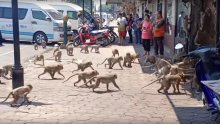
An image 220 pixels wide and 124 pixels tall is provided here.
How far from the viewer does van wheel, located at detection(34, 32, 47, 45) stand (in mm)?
23469

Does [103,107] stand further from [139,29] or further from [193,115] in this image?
[139,29]

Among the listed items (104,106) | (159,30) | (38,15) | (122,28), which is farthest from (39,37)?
(104,106)

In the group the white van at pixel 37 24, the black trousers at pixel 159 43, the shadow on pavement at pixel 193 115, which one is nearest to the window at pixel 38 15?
the white van at pixel 37 24

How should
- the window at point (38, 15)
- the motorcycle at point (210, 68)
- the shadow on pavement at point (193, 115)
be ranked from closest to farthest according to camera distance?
the motorcycle at point (210, 68), the shadow on pavement at point (193, 115), the window at point (38, 15)

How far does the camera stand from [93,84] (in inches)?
388

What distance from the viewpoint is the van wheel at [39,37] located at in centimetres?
2347

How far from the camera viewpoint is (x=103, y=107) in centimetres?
799

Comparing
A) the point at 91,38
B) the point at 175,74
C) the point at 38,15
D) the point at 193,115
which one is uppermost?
the point at 38,15

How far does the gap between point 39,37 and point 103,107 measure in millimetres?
16167

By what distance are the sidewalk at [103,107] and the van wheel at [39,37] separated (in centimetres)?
1300

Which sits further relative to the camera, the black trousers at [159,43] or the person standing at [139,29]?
the person standing at [139,29]

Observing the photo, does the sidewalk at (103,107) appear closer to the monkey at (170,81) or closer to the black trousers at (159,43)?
the monkey at (170,81)

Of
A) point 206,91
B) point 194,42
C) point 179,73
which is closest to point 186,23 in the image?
point 194,42

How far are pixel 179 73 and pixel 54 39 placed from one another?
14.3 meters
